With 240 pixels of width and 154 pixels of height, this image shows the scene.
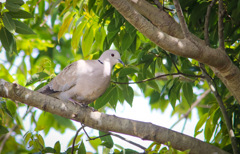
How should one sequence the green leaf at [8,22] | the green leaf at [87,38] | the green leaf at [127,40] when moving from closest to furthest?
the green leaf at [8,22] → the green leaf at [127,40] → the green leaf at [87,38]

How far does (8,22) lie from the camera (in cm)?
240

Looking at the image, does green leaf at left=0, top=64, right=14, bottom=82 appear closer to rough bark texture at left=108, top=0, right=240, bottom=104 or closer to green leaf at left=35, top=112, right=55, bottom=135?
green leaf at left=35, top=112, right=55, bottom=135

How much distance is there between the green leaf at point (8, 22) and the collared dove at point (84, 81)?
793 millimetres

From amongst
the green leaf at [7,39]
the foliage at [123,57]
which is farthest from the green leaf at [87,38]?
the green leaf at [7,39]

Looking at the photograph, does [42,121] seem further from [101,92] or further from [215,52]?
[215,52]

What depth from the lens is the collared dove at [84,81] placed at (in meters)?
2.93

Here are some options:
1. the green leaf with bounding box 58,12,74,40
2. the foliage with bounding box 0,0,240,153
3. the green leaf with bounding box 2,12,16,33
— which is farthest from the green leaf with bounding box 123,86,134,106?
the green leaf with bounding box 2,12,16,33

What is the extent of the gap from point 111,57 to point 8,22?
1147mm

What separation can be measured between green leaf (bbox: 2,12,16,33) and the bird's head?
1034 millimetres

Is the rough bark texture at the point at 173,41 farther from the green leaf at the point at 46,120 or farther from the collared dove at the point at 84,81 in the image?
the green leaf at the point at 46,120

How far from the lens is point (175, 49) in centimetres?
206

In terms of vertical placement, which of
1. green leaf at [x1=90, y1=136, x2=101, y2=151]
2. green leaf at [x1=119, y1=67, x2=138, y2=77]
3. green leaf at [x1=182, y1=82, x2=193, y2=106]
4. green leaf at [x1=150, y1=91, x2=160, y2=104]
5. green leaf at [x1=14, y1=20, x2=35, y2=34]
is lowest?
green leaf at [x1=90, y1=136, x2=101, y2=151]

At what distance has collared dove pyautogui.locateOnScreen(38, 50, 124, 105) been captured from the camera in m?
2.93

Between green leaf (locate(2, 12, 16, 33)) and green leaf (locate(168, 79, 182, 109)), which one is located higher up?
green leaf (locate(2, 12, 16, 33))
